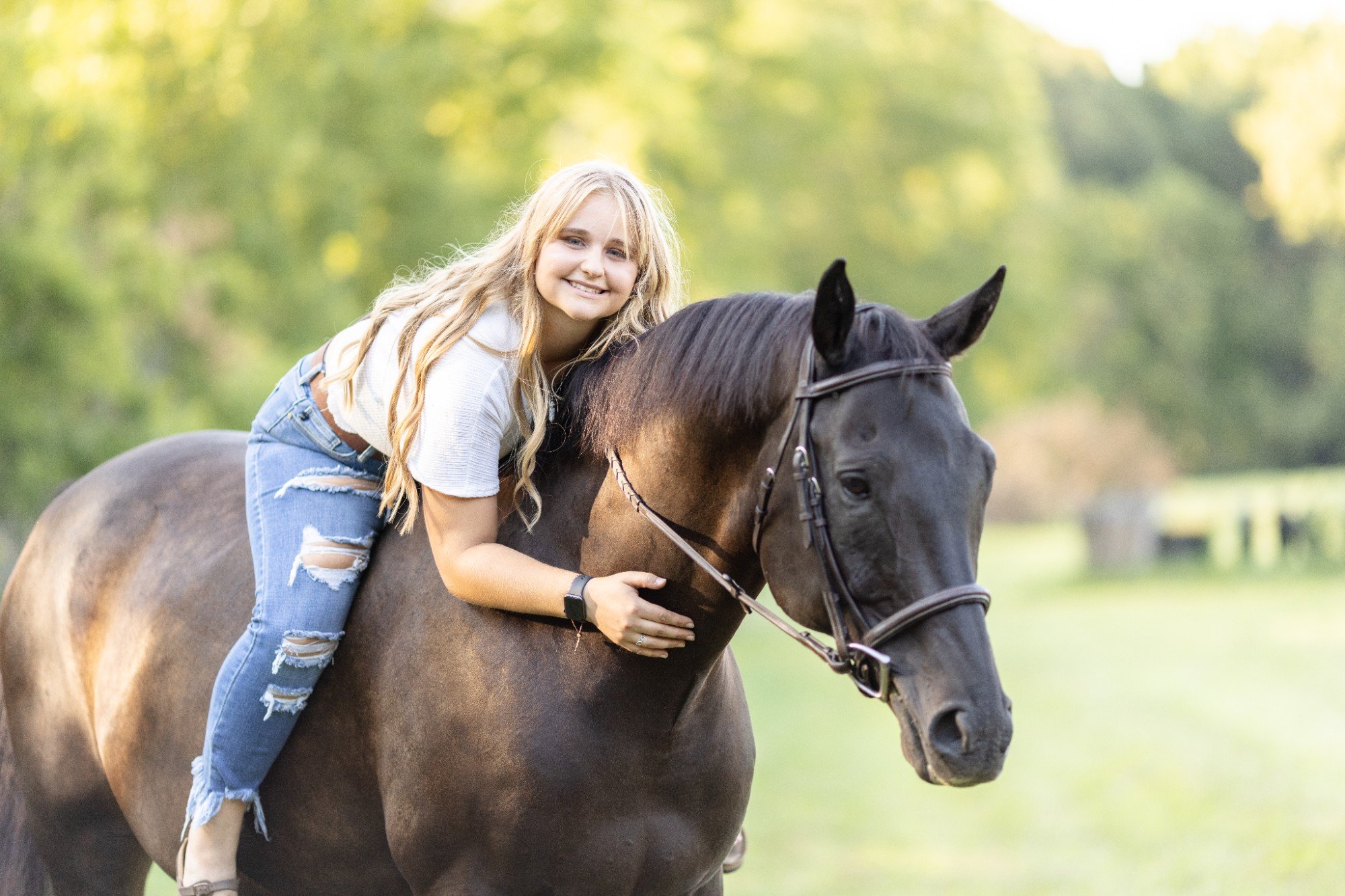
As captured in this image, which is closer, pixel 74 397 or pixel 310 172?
pixel 74 397

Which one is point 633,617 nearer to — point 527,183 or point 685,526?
point 685,526

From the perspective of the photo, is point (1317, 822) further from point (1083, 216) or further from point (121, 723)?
point (1083, 216)

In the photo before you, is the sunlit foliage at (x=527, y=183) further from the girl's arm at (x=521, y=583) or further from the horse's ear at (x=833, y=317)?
the horse's ear at (x=833, y=317)

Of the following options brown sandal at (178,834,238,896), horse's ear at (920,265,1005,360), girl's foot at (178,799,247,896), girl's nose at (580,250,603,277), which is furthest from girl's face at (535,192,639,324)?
brown sandal at (178,834,238,896)

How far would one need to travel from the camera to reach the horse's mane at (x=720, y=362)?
237cm

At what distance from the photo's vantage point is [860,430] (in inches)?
88.5

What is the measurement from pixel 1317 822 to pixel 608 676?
8052 millimetres

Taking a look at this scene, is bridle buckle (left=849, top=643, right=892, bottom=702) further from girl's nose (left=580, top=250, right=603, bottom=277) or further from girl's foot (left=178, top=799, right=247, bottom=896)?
girl's foot (left=178, top=799, right=247, bottom=896)

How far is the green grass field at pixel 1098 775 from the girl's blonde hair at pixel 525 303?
17.5ft

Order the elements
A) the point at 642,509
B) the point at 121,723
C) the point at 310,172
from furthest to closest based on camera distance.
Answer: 1. the point at 310,172
2. the point at 121,723
3. the point at 642,509

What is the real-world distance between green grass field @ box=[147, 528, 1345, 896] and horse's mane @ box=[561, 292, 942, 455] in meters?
5.49

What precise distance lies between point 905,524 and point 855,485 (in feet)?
0.36

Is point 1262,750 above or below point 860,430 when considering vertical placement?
above

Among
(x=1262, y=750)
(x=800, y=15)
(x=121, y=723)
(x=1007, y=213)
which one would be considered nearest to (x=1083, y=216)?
(x=1007, y=213)
